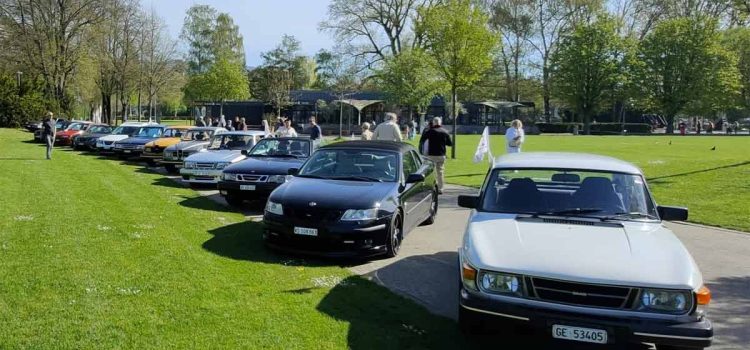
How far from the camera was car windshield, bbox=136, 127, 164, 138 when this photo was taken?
23180 millimetres

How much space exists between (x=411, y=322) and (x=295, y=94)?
6122cm

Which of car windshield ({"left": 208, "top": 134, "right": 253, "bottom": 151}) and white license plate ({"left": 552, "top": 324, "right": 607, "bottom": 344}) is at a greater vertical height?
car windshield ({"left": 208, "top": 134, "right": 253, "bottom": 151})

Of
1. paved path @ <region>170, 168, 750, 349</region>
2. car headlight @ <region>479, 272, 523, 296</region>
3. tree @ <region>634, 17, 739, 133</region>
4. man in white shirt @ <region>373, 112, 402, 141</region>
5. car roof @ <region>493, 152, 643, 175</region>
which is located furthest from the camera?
tree @ <region>634, 17, 739, 133</region>

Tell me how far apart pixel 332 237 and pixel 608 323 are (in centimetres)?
385

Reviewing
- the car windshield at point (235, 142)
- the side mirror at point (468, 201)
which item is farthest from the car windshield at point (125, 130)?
the side mirror at point (468, 201)

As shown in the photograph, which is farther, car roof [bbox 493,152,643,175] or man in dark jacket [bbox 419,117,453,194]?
man in dark jacket [bbox 419,117,453,194]

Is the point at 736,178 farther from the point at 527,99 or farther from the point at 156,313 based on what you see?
the point at 527,99

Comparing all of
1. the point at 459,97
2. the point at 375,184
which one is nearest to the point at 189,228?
the point at 375,184

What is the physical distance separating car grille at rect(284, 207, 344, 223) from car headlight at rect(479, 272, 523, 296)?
313 cm

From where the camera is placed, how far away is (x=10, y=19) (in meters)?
41.0

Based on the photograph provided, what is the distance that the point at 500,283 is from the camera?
4.36 meters

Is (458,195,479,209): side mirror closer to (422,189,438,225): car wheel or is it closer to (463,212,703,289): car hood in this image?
(463,212,703,289): car hood

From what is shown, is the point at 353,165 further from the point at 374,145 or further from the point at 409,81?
the point at 409,81

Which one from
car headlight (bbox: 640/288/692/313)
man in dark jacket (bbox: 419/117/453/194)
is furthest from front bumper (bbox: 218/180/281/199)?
car headlight (bbox: 640/288/692/313)
